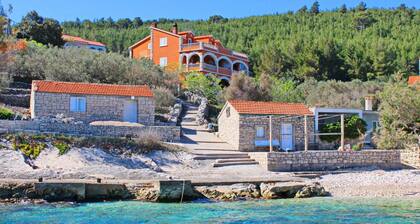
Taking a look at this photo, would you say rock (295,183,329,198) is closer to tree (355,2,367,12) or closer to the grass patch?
the grass patch

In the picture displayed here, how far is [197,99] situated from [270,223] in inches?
1165

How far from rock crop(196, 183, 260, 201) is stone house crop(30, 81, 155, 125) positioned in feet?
40.7

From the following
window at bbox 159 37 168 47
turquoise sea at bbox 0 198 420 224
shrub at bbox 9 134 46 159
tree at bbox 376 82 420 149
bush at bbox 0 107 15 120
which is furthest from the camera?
window at bbox 159 37 168 47

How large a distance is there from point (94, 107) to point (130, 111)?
2223 millimetres

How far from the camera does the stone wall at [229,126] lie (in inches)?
1233

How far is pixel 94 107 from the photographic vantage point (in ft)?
105

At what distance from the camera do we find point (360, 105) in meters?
44.1

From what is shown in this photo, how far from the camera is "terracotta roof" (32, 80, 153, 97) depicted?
31.4m

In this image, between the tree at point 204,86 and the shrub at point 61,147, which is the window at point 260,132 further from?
the tree at point 204,86

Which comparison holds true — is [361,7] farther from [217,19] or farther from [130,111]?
[130,111]

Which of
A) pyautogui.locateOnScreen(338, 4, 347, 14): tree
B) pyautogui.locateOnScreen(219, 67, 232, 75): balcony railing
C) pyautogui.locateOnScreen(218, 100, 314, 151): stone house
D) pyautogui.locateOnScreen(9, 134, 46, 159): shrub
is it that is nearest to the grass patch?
pyautogui.locateOnScreen(9, 134, 46, 159): shrub

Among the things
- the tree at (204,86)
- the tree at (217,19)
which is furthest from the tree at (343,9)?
the tree at (204,86)

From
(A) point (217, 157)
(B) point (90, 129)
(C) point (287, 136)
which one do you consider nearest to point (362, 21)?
(C) point (287, 136)

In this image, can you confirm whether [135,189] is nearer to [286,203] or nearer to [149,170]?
[149,170]
